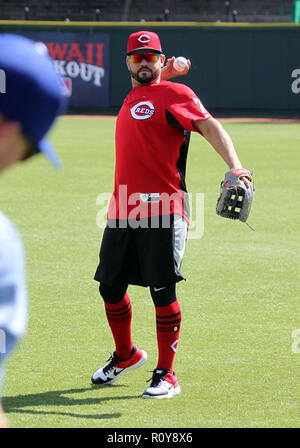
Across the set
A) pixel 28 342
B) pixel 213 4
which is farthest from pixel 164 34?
pixel 28 342

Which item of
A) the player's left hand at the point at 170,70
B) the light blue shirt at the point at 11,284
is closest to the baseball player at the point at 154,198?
the player's left hand at the point at 170,70

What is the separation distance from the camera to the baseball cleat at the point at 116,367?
5203 mm

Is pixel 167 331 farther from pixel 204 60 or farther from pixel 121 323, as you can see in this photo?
pixel 204 60

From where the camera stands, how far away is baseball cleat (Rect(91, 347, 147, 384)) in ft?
17.1

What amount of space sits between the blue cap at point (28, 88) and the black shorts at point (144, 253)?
3.20 meters

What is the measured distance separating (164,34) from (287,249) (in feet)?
71.2

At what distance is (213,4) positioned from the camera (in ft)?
127

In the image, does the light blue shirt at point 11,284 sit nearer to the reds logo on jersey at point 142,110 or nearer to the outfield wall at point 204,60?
the reds logo on jersey at point 142,110

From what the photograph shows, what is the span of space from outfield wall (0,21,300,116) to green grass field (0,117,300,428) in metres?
16.8

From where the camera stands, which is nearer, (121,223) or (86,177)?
(121,223)

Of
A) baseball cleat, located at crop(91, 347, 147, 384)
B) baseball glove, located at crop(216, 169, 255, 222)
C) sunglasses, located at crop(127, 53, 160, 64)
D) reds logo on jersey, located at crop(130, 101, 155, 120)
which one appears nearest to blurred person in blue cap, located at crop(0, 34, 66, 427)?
baseball glove, located at crop(216, 169, 255, 222)
